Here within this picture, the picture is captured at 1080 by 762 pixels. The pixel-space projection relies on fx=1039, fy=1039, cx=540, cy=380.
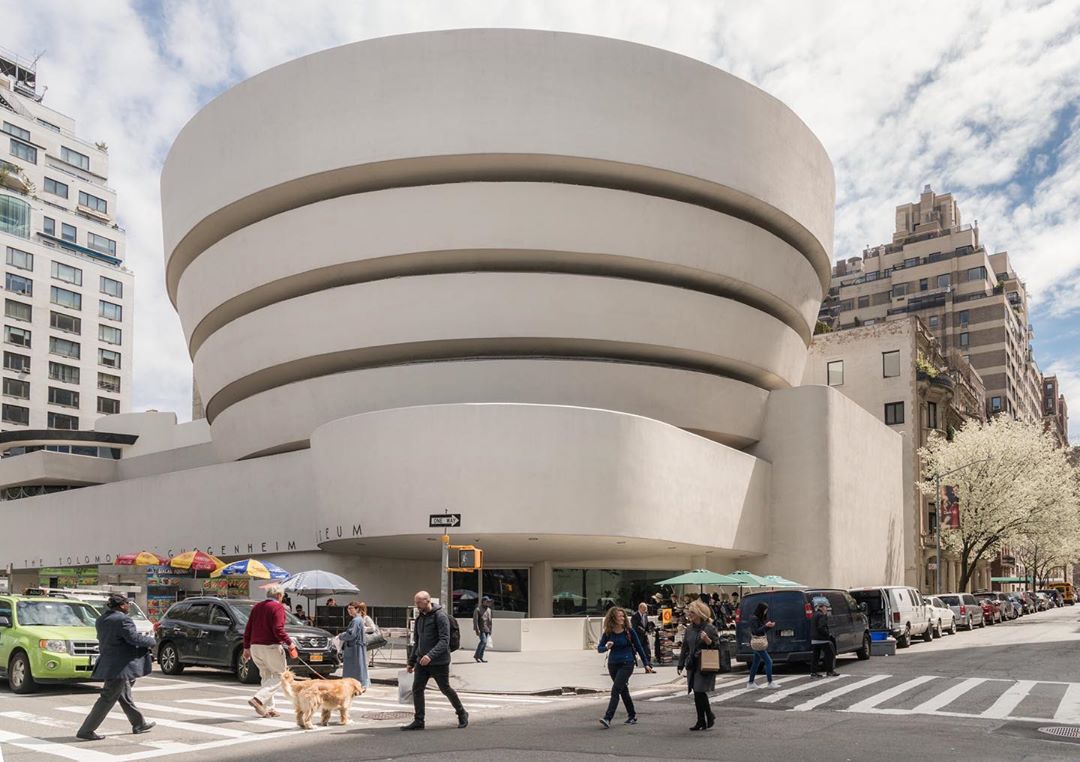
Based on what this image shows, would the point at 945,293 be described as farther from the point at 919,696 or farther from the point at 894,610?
the point at 919,696

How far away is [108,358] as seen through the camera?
96.6 meters

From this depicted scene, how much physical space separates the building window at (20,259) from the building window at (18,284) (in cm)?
89

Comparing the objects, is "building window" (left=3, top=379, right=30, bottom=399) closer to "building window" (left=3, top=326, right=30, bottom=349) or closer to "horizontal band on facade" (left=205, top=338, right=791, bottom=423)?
"building window" (left=3, top=326, right=30, bottom=349)

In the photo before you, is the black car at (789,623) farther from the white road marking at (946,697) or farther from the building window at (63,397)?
the building window at (63,397)

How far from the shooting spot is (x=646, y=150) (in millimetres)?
38594

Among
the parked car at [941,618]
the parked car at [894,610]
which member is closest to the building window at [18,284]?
the parked car at [941,618]

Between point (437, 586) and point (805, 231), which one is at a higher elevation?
point (805, 231)

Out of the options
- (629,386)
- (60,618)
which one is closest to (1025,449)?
(629,386)

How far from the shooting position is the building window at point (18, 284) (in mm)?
88250

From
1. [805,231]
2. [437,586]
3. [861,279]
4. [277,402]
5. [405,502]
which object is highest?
[861,279]

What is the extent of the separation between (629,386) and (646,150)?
8918 mm

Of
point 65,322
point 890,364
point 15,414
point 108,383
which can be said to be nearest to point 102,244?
point 65,322

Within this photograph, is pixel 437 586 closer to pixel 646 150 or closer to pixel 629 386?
pixel 629 386

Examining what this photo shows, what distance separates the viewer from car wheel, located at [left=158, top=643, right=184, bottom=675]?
899 inches
